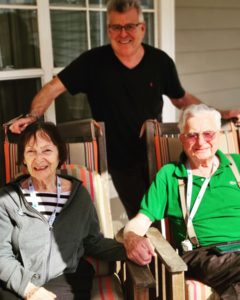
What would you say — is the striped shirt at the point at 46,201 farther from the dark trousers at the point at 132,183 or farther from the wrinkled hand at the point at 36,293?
the dark trousers at the point at 132,183

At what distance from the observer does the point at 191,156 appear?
6.67 ft

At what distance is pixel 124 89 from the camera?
2383 millimetres

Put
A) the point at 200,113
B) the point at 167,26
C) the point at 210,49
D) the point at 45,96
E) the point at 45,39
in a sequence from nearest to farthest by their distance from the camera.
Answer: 1. the point at 200,113
2. the point at 45,96
3. the point at 45,39
4. the point at 167,26
5. the point at 210,49

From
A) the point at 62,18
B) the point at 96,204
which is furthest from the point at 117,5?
the point at 96,204

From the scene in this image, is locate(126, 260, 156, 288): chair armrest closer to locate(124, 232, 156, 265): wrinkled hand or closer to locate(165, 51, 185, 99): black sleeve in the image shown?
locate(124, 232, 156, 265): wrinkled hand

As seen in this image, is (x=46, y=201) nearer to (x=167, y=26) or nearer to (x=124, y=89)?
(x=124, y=89)

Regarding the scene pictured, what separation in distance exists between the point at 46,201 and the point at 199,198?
2.48 feet

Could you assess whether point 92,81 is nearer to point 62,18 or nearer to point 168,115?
point 62,18

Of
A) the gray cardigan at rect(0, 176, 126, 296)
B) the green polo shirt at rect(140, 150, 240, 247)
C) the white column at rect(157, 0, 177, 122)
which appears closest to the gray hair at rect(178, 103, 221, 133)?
the green polo shirt at rect(140, 150, 240, 247)

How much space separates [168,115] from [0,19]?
5.01 ft

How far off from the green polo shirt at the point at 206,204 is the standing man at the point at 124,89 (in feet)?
1.38

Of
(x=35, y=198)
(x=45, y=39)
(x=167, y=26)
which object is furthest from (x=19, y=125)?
(x=167, y=26)

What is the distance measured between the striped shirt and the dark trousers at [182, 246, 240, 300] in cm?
66

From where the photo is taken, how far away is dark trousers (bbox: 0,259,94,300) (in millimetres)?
1727
